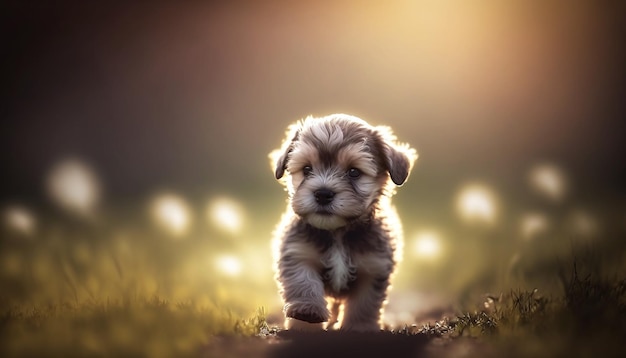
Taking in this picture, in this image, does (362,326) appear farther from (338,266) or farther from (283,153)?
(283,153)

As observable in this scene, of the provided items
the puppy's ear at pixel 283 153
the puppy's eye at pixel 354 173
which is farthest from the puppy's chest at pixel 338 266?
the puppy's ear at pixel 283 153

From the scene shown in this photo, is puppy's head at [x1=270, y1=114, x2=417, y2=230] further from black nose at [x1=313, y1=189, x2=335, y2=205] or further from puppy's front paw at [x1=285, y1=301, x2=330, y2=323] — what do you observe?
puppy's front paw at [x1=285, y1=301, x2=330, y2=323]

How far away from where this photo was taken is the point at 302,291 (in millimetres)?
5875

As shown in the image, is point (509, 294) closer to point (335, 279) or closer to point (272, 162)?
point (335, 279)

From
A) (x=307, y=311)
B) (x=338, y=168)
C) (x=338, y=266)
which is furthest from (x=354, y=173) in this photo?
(x=307, y=311)

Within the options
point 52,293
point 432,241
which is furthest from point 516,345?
point 52,293

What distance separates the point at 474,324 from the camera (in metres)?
5.54

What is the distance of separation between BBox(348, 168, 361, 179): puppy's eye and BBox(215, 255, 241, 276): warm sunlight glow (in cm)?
152

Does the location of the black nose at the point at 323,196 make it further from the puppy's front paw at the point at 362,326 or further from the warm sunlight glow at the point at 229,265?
the warm sunlight glow at the point at 229,265

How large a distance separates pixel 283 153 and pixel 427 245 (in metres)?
1.97

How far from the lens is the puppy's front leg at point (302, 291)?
570 centimetres

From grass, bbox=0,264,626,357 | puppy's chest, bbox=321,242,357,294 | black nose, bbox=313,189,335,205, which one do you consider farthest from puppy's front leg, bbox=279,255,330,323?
black nose, bbox=313,189,335,205

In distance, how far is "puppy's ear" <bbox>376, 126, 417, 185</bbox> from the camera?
619cm

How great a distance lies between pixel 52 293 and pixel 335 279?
86.9 inches
